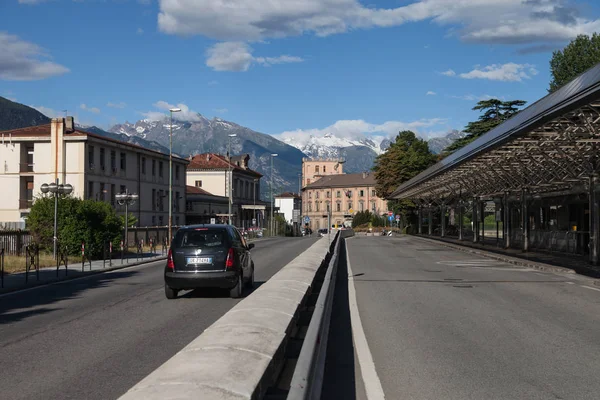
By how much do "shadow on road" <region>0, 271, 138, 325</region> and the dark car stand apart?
261cm

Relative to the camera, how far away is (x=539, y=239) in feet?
127

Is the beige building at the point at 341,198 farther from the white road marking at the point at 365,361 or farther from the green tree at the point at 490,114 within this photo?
the white road marking at the point at 365,361

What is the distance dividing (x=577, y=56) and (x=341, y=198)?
96201 mm

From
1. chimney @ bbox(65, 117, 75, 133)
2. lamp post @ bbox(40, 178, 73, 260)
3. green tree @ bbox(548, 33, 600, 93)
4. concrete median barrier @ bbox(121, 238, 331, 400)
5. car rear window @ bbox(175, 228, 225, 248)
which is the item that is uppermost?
green tree @ bbox(548, 33, 600, 93)

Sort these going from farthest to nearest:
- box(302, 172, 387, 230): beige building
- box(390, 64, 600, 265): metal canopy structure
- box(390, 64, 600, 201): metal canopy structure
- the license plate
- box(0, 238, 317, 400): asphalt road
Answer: box(302, 172, 387, 230): beige building < box(390, 64, 600, 265): metal canopy structure < box(390, 64, 600, 201): metal canopy structure < the license plate < box(0, 238, 317, 400): asphalt road

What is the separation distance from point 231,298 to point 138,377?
322 inches

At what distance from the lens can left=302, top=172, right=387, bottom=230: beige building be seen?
15725 cm

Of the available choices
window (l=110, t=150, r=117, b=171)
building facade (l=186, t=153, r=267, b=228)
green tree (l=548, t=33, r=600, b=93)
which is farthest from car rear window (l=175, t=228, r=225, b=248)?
building facade (l=186, t=153, r=267, b=228)

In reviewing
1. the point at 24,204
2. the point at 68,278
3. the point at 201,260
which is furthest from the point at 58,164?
the point at 201,260

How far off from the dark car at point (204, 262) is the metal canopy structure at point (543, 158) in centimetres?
943

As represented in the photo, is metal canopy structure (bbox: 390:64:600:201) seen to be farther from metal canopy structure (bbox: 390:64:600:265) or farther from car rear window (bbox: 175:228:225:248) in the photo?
car rear window (bbox: 175:228:225:248)

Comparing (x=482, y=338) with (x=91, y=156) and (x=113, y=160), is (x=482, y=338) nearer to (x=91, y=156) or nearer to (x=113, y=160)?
(x=91, y=156)

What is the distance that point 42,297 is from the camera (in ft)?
53.2

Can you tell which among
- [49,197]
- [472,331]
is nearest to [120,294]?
[472,331]
